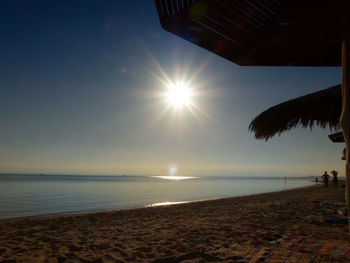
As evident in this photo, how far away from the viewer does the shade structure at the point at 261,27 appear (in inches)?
67.1

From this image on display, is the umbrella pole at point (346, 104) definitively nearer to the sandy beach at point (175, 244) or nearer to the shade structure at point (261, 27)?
the shade structure at point (261, 27)

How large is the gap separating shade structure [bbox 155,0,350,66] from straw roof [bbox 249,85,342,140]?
3.56ft

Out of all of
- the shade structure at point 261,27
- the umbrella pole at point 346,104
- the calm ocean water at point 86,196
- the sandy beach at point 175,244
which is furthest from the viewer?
the calm ocean water at point 86,196

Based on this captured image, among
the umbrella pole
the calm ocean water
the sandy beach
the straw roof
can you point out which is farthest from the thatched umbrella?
the calm ocean water

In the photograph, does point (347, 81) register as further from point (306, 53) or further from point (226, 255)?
point (226, 255)

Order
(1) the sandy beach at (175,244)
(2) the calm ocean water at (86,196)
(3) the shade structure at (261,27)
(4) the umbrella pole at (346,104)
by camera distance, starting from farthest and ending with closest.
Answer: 1. (2) the calm ocean water at (86,196)
2. (1) the sandy beach at (175,244)
3. (4) the umbrella pole at (346,104)
4. (3) the shade structure at (261,27)

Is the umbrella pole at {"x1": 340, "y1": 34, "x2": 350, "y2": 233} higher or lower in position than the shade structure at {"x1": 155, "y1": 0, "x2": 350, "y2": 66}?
lower

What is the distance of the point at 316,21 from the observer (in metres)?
1.96

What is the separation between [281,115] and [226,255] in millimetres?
2513

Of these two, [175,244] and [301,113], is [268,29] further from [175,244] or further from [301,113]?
[175,244]

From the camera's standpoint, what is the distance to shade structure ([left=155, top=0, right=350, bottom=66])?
5.59ft

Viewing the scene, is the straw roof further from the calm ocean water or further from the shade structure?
the calm ocean water

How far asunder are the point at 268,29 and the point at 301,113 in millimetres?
2150

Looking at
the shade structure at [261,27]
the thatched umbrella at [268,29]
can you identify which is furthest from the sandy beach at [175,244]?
the shade structure at [261,27]
